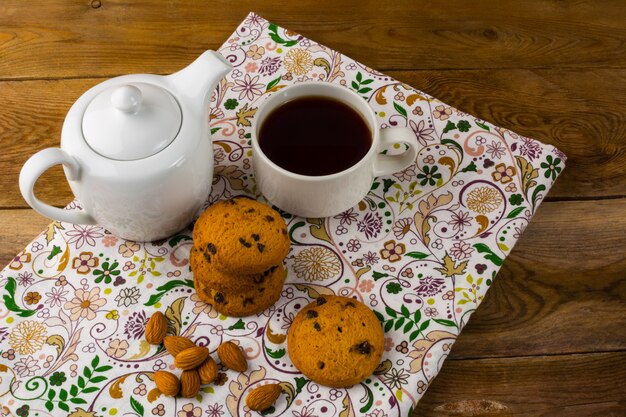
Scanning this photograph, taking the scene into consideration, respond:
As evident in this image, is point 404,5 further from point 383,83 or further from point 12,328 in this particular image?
point 12,328

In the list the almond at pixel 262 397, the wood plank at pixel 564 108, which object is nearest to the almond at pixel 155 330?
the almond at pixel 262 397

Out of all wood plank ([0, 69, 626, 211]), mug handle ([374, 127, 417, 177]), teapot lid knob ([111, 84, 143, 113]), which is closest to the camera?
teapot lid knob ([111, 84, 143, 113])

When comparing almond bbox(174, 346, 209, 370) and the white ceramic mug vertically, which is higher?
the white ceramic mug

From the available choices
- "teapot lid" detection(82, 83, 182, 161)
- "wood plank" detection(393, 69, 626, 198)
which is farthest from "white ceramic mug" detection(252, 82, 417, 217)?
"wood plank" detection(393, 69, 626, 198)

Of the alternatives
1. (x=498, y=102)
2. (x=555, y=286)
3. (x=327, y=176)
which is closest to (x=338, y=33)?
(x=498, y=102)

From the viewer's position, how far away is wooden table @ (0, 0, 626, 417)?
764 mm

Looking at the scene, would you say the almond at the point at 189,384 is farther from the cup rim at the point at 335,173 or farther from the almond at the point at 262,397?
the cup rim at the point at 335,173

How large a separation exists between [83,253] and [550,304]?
56cm

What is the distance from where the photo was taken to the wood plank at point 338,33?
0.97 m

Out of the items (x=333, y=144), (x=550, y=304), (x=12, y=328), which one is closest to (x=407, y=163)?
(x=333, y=144)

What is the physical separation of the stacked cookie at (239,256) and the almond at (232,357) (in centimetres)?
4

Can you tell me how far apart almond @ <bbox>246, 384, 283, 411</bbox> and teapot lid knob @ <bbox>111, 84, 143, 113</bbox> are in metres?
0.31

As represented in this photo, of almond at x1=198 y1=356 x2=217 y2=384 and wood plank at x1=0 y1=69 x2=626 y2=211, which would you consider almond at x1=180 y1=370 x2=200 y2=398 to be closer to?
almond at x1=198 y1=356 x2=217 y2=384

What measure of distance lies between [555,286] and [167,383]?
1.55 ft
